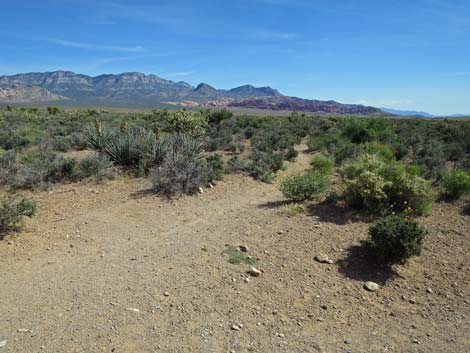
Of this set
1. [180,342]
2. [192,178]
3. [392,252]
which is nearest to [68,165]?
[192,178]

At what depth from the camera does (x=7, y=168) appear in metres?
9.12

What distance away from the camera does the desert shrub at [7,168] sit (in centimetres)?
858

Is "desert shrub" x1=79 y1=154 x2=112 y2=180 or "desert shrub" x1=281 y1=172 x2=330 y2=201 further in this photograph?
"desert shrub" x1=79 y1=154 x2=112 y2=180

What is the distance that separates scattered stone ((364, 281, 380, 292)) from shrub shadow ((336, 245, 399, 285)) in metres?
0.11

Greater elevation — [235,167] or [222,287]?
[235,167]

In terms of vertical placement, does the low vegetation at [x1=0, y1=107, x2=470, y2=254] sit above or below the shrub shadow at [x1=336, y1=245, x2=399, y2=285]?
above

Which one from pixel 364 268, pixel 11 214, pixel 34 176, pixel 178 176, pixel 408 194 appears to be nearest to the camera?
pixel 364 268

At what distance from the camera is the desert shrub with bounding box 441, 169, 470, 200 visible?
695 centimetres

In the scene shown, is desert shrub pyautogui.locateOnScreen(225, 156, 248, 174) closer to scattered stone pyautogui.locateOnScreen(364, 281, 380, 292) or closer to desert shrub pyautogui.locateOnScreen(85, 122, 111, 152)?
desert shrub pyautogui.locateOnScreen(85, 122, 111, 152)

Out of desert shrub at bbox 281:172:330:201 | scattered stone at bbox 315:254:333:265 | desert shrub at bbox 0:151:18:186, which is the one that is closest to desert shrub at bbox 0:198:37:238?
desert shrub at bbox 0:151:18:186

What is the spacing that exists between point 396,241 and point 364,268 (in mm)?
550

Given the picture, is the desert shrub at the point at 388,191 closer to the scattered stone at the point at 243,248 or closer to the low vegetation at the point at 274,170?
the low vegetation at the point at 274,170

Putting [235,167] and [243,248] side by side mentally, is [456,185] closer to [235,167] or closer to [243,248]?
[243,248]

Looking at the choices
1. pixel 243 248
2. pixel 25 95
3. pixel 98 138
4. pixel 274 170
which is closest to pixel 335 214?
pixel 243 248
